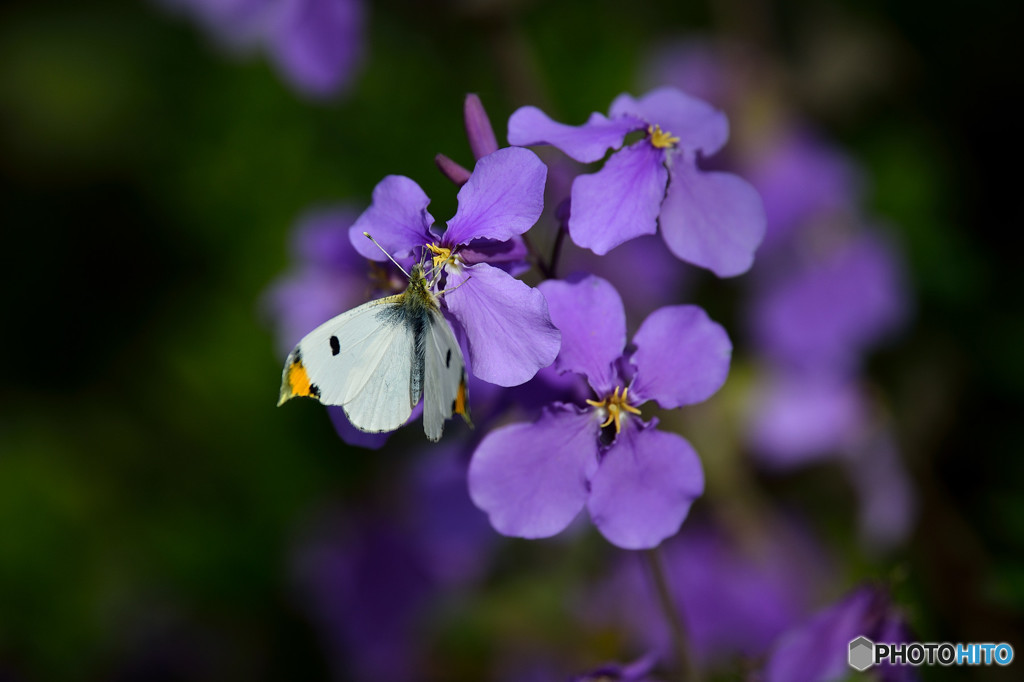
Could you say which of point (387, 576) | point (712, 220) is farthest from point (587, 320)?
point (387, 576)

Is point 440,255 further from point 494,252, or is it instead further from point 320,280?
point 320,280

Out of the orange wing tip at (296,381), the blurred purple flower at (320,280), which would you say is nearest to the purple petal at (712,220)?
the orange wing tip at (296,381)

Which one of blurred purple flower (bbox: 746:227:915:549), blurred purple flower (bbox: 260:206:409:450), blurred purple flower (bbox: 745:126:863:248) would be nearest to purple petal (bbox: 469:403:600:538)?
blurred purple flower (bbox: 260:206:409:450)

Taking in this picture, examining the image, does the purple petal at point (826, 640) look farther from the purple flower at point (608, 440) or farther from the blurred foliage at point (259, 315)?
the blurred foliage at point (259, 315)

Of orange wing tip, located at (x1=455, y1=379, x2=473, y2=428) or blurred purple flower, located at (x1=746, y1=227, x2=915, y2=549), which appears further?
blurred purple flower, located at (x1=746, y1=227, x2=915, y2=549)

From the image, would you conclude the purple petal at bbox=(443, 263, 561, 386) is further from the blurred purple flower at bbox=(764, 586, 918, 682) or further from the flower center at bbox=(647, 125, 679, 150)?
the blurred purple flower at bbox=(764, 586, 918, 682)

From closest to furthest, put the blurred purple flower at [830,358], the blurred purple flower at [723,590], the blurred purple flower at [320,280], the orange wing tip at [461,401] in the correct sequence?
1. the orange wing tip at [461,401]
2. the blurred purple flower at [320,280]
3. the blurred purple flower at [723,590]
4. the blurred purple flower at [830,358]

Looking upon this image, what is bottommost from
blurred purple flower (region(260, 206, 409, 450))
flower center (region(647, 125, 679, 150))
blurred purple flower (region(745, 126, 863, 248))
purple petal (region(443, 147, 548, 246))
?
purple petal (region(443, 147, 548, 246))
